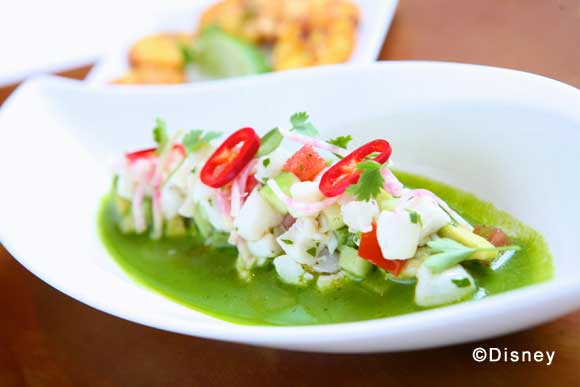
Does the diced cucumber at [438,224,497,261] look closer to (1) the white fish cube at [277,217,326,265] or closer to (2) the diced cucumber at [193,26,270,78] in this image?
(1) the white fish cube at [277,217,326,265]

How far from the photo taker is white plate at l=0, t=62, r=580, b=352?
1.26 meters

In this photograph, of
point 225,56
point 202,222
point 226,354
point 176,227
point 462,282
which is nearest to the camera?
point 462,282

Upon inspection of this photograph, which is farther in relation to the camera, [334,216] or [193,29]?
[193,29]

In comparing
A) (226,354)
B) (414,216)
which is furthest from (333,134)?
(226,354)

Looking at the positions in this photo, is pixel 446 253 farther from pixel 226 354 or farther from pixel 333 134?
pixel 333 134

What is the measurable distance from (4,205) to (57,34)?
2.86 meters

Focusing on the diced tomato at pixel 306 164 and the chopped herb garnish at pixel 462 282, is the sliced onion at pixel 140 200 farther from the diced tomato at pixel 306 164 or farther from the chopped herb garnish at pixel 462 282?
the chopped herb garnish at pixel 462 282

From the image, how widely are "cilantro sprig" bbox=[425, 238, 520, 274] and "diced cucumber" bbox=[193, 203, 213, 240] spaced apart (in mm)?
687

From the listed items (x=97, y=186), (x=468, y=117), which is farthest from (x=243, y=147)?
(x=97, y=186)

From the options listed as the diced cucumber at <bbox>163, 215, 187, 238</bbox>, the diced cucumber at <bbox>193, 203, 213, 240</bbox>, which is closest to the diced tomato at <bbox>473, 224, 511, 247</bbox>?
the diced cucumber at <bbox>193, 203, 213, 240</bbox>

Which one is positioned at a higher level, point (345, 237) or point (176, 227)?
point (345, 237)

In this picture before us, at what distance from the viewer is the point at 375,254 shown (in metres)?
1.58

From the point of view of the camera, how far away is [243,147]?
1.82 m

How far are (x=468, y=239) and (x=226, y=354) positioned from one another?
0.58 m
